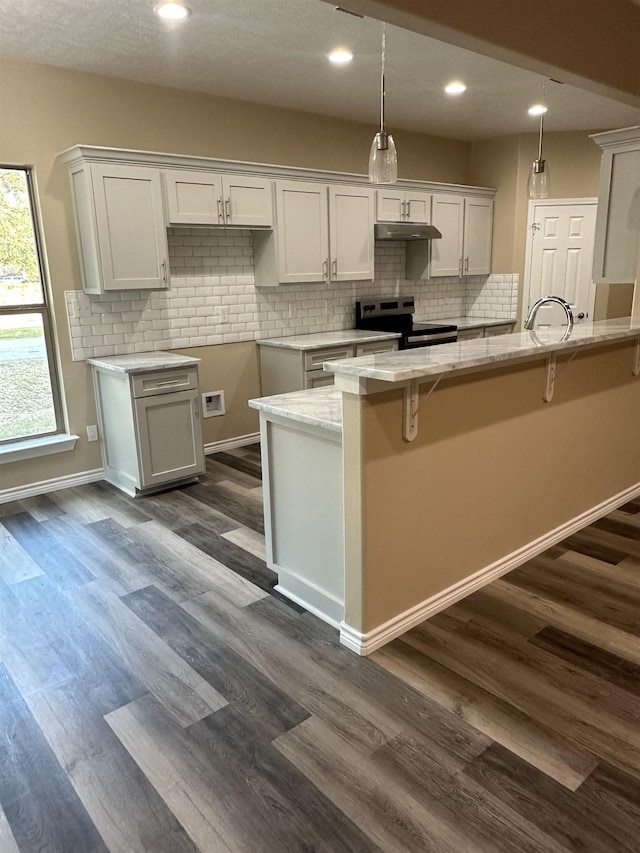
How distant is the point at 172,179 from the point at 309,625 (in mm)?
3129

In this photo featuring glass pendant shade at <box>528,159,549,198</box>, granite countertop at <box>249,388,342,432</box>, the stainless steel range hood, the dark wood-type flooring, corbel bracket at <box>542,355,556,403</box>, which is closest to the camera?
the dark wood-type flooring

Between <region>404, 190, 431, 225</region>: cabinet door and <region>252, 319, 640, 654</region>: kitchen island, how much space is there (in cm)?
278

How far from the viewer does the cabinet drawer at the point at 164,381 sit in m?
3.97

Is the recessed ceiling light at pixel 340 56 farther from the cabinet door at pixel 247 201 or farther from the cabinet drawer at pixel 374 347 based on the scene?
the cabinet drawer at pixel 374 347

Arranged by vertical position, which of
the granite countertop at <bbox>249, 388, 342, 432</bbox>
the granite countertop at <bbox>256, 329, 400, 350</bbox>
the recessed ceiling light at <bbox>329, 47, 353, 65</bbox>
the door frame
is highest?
the recessed ceiling light at <bbox>329, 47, 353, 65</bbox>

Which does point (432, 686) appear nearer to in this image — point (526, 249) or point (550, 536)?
point (550, 536)

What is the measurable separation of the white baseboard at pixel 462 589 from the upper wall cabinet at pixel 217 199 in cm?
305

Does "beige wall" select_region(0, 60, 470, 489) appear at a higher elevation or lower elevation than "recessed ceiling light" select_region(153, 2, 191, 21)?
lower

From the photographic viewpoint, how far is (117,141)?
4227 millimetres

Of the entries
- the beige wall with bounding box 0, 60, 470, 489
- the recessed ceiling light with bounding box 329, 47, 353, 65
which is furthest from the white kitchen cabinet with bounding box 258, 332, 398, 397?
the recessed ceiling light with bounding box 329, 47, 353, 65

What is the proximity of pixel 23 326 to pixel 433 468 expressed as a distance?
10.0ft

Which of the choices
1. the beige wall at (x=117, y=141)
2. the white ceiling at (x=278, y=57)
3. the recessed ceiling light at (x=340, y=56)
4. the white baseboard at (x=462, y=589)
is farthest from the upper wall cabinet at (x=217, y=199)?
the white baseboard at (x=462, y=589)

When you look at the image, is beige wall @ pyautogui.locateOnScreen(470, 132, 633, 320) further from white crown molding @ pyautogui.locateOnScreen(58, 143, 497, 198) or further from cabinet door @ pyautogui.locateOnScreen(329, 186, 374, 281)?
cabinet door @ pyautogui.locateOnScreen(329, 186, 374, 281)

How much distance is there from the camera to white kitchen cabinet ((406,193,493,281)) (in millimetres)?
6020
